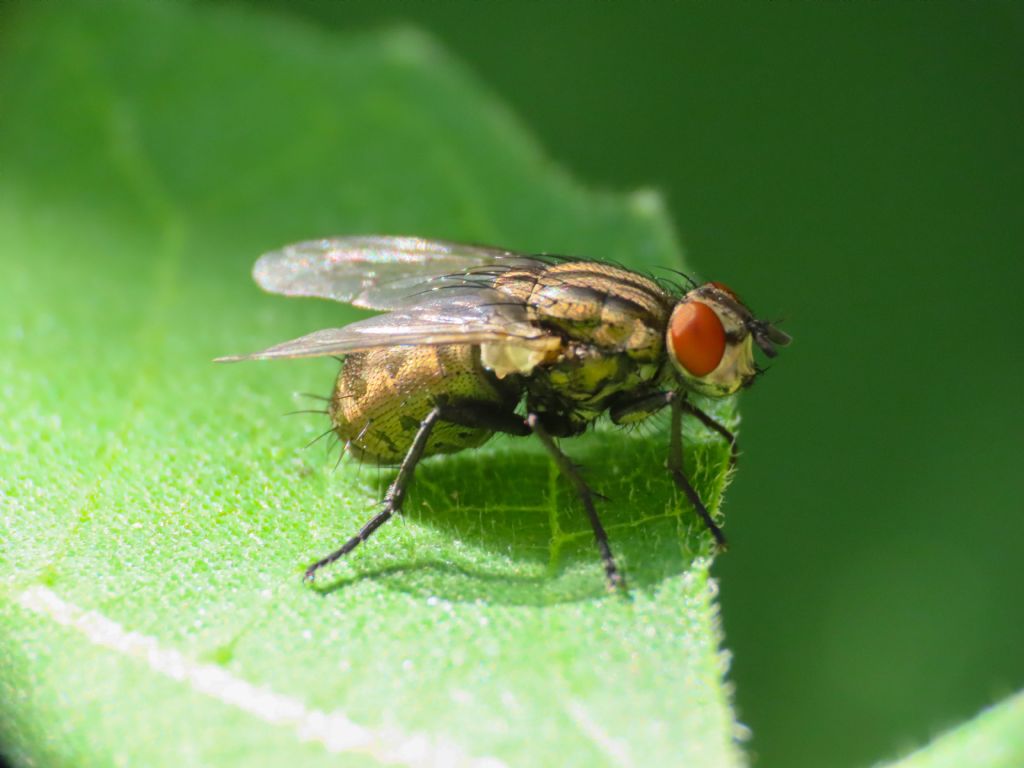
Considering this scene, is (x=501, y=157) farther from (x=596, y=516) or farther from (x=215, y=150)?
(x=596, y=516)

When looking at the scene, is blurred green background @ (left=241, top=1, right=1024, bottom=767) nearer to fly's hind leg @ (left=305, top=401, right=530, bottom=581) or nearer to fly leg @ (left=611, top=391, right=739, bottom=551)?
fly leg @ (left=611, top=391, right=739, bottom=551)

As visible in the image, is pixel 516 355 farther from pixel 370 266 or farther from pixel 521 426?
pixel 370 266

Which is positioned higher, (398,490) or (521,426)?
(521,426)

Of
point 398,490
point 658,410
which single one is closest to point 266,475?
point 398,490

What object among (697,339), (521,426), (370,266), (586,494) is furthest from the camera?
(370,266)

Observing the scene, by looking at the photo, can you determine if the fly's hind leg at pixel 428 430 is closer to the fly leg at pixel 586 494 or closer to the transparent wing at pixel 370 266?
A: the fly leg at pixel 586 494

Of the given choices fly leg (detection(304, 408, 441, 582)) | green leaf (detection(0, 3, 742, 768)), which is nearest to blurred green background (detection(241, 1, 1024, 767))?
green leaf (detection(0, 3, 742, 768))
